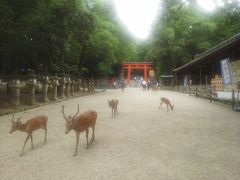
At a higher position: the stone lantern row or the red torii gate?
the red torii gate

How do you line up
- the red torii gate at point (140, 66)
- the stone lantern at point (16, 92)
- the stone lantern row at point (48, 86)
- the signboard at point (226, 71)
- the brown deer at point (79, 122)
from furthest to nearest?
the red torii gate at point (140, 66) → the signboard at point (226, 71) → the stone lantern row at point (48, 86) → the stone lantern at point (16, 92) → the brown deer at point (79, 122)

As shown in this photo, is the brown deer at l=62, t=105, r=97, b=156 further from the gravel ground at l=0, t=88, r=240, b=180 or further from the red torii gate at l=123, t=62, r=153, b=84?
the red torii gate at l=123, t=62, r=153, b=84

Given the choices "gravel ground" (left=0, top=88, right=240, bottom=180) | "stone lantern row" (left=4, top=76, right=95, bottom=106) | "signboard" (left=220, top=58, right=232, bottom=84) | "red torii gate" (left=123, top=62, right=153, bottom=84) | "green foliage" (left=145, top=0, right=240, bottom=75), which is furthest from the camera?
"red torii gate" (left=123, top=62, right=153, bottom=84)

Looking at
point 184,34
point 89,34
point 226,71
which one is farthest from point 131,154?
point 184,34

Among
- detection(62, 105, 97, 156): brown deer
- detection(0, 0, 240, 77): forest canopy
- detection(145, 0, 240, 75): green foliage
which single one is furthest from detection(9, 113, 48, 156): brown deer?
detection(145, 0, 240, 75): green foliage

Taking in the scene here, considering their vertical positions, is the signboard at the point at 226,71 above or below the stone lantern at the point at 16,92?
above

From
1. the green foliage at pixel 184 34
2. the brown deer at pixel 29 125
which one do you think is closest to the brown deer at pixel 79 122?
the brown deer at pixel 29 125

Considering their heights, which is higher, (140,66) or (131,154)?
(140,66)

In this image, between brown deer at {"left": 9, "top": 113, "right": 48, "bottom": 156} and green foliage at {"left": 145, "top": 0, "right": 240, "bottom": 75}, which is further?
green foliage at {"left": 145, "top": 0, "right": 240, "bottom": 75}

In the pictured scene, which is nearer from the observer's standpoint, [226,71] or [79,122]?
[79,122]

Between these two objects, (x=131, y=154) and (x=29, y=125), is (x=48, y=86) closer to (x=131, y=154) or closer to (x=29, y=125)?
(x=29, y=125)

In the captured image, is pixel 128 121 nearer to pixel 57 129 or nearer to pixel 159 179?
pixel 57 129

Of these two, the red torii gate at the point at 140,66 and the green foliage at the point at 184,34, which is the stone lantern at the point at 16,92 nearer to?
the green foliage at the point at 184,34

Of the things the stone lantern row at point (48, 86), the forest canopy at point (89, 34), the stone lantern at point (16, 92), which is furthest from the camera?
the forest canopy at point (89, 34)
